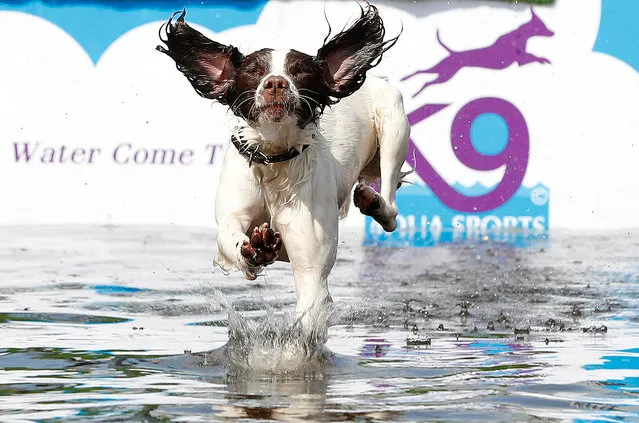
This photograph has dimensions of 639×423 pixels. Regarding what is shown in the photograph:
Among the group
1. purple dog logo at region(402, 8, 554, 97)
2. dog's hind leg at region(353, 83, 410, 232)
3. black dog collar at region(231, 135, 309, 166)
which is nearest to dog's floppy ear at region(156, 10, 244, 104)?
black dog collar at region(231, 135, 309, 166)

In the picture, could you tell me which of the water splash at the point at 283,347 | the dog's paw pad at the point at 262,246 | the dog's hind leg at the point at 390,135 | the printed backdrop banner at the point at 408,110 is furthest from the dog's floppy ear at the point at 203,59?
the printed backdrop banner at the point at 408,110

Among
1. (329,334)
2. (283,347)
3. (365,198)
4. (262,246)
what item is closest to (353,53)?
(365,198)

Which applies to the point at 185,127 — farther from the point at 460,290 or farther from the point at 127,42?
the point at 460,290

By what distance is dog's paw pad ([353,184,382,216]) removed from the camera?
6.05 meters

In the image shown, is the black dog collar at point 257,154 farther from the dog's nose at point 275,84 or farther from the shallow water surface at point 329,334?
the shallow water surface at point 329,334

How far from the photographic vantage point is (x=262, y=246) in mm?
5160

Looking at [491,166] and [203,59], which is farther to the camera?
[491,166]

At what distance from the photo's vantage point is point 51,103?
37.4 ft

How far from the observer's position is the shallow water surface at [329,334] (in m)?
4.55

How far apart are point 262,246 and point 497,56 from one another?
21.7ft

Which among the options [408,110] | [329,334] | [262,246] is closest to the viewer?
[262,246]

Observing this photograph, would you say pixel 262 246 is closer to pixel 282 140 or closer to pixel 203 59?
pixel 282 140

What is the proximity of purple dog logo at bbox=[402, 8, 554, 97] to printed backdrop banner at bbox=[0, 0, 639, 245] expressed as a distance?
0.04 feet

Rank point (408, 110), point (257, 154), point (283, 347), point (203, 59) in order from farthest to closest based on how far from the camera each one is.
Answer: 1. point (408, 110)
2. point (203, 59)
3. point (283, 347)
4. point (257, 154)
